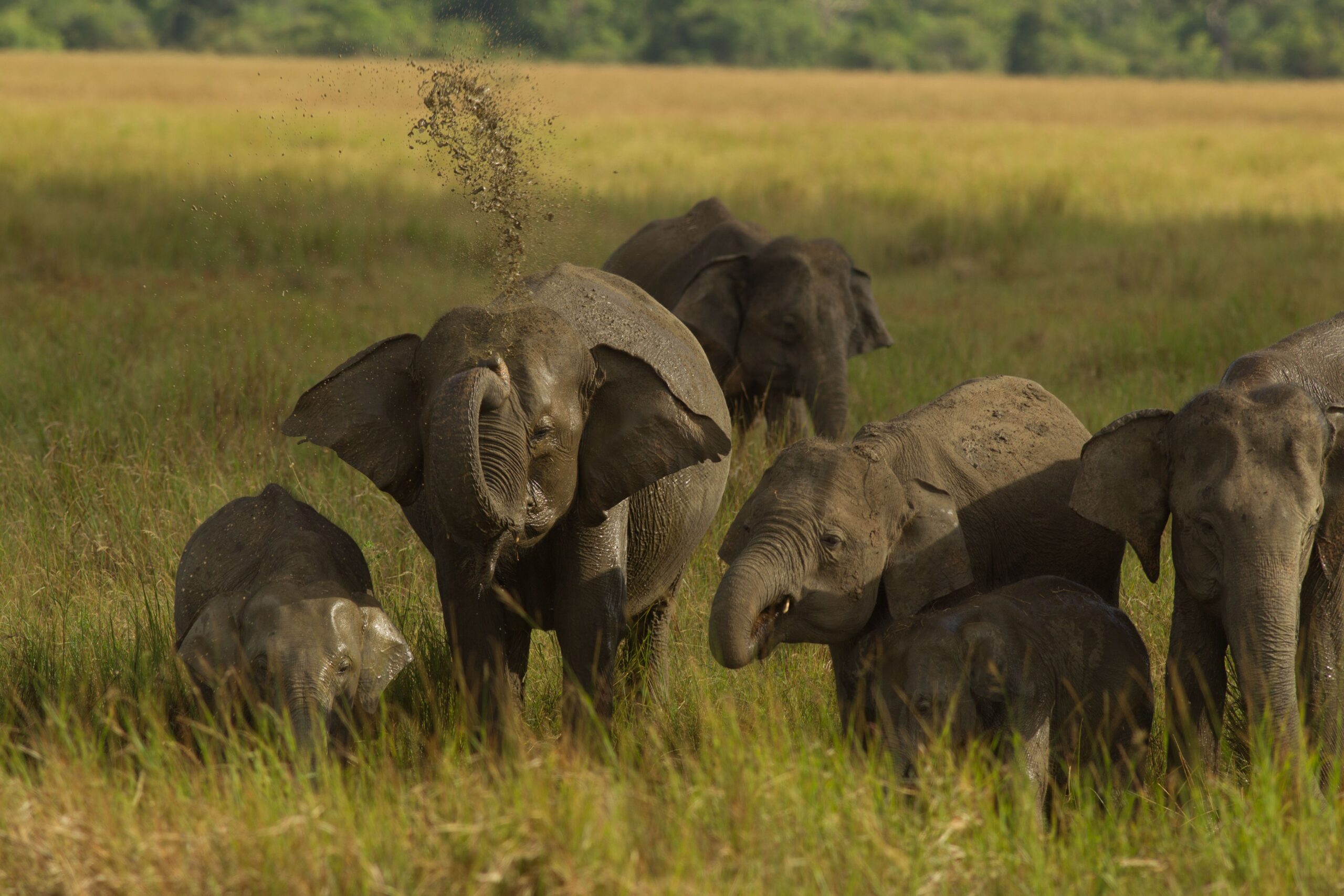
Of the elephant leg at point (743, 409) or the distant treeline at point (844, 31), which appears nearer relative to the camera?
the elephant leg at point (743, 409)

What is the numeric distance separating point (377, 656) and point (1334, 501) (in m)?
2.49

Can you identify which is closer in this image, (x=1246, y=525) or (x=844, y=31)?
(x=1246, y=525)

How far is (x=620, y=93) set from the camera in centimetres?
4212

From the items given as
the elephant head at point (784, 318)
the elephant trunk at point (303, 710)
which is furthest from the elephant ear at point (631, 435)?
the elephant head at point (784, 318)

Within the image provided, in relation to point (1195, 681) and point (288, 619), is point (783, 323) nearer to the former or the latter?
point (1195, 681)

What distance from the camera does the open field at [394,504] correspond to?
3361 millimetres

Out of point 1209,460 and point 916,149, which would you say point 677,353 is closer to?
point 1209,460

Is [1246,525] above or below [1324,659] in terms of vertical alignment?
above

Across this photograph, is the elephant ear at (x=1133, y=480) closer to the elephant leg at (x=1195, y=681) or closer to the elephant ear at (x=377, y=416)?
the elephant leg at (x=1195, y=681)

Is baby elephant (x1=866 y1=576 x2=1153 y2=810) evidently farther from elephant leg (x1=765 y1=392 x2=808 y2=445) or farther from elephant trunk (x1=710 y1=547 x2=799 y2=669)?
elephant leg (x1=765 y1=392 x2=808 y2=445)

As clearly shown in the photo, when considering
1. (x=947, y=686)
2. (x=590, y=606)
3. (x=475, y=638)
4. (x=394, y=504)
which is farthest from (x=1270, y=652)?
(x=394, y=504)

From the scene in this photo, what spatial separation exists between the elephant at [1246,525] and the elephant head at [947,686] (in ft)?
1.62

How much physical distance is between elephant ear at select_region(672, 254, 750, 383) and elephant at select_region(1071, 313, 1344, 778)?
13.6 ft

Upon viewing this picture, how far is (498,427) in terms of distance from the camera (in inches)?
143
